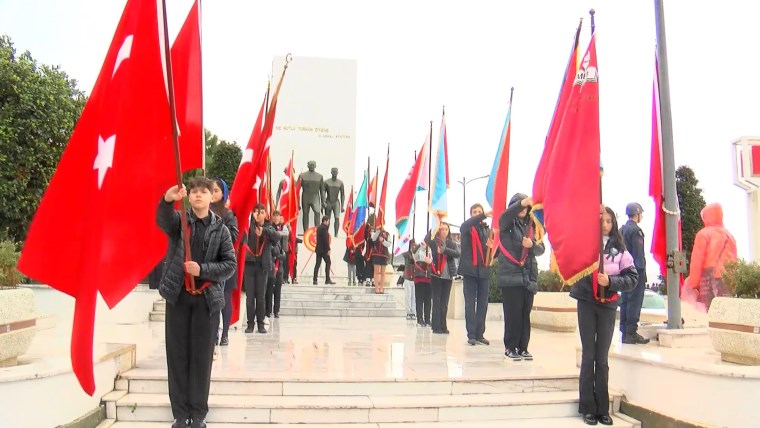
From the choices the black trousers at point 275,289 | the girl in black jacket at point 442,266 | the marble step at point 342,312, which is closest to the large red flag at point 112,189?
the girl in black jacket at point 442,266

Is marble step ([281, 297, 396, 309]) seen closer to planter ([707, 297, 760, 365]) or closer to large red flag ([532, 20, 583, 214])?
large red flag ([532, 20, 583, 214])

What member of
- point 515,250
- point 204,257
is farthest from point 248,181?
point 515,250

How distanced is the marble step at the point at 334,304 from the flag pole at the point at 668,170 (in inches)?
381

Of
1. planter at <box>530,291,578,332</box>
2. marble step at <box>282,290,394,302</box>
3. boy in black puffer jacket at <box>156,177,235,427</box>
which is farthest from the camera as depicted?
marble step at <box>282,290,394,302</box>

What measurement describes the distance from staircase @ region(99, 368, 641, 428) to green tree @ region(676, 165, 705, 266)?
25.6m

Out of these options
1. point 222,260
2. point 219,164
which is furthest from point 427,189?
point 219,164

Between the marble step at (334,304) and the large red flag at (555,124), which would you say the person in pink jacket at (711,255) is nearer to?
the large red flag at (555,124)

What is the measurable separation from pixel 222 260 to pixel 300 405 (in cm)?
150

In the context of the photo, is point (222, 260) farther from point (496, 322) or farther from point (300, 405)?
point (496, 322)

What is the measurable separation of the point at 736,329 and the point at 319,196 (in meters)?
18.9

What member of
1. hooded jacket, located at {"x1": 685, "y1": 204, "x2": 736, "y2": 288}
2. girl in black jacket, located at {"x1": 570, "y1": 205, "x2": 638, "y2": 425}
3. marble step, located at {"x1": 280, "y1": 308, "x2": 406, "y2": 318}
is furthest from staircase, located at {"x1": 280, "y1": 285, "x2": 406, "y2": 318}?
girl in black jacket, located at {"x1": 570, "y1": 205, "x2": 638, "y2": 425}

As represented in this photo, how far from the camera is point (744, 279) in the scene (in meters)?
5.72

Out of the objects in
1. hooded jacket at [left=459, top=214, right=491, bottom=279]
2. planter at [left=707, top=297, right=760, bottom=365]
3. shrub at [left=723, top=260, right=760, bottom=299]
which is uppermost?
hooded jacket at [left=459, top=214, right=491, bottom=279]

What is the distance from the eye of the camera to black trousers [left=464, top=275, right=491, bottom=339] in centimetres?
888
